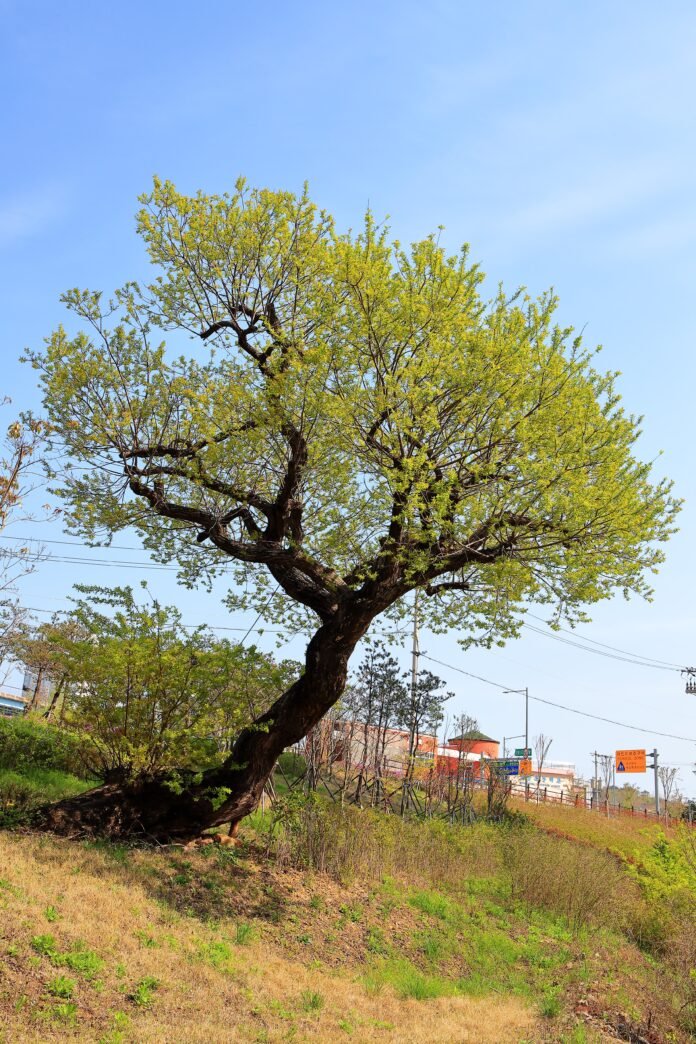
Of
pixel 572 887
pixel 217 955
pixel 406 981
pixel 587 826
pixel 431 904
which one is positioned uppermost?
pixel 587 826

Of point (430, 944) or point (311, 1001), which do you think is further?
point (430, 944)

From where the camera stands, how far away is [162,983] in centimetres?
701

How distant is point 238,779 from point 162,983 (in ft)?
14.9

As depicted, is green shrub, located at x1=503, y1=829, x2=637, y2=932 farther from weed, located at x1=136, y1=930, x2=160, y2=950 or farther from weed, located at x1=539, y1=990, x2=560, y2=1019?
weed, located at x1=136, y1=930, x2=160, y2=950

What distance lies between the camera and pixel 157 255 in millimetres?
12211

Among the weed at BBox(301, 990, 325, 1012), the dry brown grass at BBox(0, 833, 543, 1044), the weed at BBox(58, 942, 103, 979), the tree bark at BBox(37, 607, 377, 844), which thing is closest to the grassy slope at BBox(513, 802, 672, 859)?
the tree bark at BBox(37, 607, 377, 844)

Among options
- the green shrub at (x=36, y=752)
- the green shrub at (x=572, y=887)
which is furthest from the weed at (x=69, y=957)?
the green shrub at (x=572, y=887)

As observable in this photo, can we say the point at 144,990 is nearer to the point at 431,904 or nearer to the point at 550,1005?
the point at 550,1005

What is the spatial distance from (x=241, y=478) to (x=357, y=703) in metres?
18.1

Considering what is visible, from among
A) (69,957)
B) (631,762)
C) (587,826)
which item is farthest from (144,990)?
(631,762)

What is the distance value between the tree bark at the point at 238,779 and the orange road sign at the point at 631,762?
47649 mm

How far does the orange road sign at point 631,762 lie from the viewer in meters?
53.1

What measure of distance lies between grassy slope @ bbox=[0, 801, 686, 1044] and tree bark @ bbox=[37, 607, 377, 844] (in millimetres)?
529

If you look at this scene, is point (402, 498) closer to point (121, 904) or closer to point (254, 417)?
point (254, 417)
